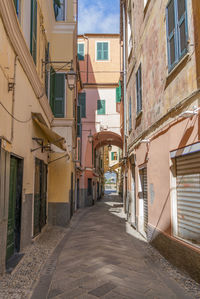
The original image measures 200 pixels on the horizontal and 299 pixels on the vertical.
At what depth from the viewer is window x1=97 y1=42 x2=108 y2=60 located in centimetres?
2120

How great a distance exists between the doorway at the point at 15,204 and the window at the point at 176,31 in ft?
12.7

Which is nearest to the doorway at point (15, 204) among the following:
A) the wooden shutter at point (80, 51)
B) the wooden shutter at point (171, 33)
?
the wooden shutter at point (171, 33)

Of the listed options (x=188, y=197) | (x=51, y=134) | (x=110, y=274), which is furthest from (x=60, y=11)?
(x=110, y=274)

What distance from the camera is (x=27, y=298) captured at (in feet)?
12.5

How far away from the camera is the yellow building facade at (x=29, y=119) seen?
4.68 meters

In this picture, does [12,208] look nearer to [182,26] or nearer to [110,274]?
[110,274]

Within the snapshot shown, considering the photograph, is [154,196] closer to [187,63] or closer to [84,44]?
[187,63]

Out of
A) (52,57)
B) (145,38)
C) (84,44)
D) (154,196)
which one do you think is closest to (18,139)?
(154,196)

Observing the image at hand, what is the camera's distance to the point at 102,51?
69.6 ft

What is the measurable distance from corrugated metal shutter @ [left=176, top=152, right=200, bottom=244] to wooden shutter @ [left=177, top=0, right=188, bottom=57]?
1.97 meters

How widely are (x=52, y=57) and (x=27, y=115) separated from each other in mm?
5593

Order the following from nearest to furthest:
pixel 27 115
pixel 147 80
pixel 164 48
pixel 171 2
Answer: pixel 171 2 → pixel 164 48 → pixel 27 115 → pixel 147 80

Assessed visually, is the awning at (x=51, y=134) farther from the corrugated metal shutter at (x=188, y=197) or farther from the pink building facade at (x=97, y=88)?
the pink building facade at (x=97, y=88)

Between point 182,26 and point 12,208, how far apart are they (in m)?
4.85
